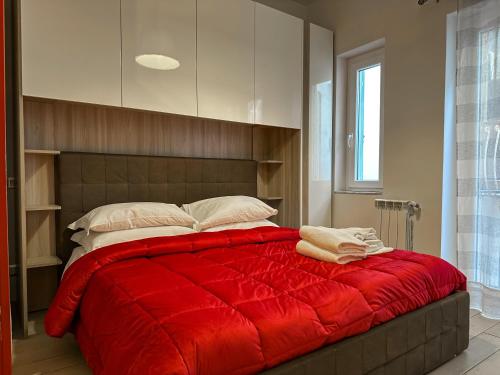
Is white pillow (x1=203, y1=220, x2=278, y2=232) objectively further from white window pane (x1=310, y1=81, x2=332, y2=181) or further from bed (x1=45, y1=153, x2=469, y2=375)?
white window pane (x1=310, y1=81, x2=332, y2=181)

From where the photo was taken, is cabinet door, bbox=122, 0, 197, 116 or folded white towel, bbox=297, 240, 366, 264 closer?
folded white towel, bbox=297, 240, 366, 264

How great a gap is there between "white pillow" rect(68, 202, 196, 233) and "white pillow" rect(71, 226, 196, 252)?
3 cm

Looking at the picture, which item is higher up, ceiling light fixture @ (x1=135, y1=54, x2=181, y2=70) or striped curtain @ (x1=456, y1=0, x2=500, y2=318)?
ceiling light fixture @ (x1=135, y1=54, x2=181, y2=70)

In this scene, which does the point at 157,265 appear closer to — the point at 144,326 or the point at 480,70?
the point at 144,326

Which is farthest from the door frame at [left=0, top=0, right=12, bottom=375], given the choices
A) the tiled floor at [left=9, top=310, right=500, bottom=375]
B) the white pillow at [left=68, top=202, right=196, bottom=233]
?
the white pillow at [left=68, top=202, right=196, bottom=233]

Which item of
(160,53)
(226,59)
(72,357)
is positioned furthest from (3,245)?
(226,59)

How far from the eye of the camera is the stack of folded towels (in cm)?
187

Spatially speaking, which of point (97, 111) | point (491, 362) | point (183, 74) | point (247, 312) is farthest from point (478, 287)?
point (97, 111)

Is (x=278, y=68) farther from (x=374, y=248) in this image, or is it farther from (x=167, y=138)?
(x=374, y=248)

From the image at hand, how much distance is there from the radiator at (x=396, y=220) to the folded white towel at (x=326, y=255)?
1.23 metres

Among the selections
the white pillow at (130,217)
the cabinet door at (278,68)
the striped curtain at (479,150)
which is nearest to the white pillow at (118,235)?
the white pillow at (130,217)

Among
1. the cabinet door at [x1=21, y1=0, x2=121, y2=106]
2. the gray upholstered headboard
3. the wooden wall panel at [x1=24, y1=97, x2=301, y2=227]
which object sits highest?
the cabinet door at [x1=21, y1=0, x2=121, y2=106]

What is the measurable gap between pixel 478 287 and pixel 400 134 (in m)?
1.34

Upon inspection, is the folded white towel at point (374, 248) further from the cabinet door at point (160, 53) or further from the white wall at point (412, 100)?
the cabinet door at point (160, 53)
